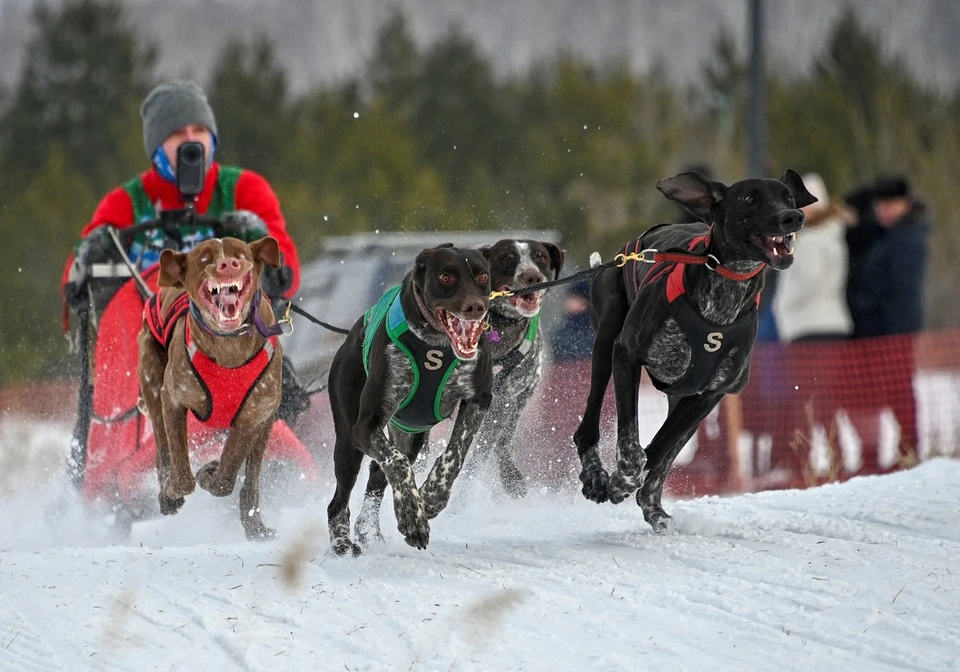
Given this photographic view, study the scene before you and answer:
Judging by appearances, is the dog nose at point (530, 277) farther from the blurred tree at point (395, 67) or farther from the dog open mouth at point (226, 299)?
the blurred tree at point (395, 67)

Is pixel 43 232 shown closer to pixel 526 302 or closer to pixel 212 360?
pixel 212 360

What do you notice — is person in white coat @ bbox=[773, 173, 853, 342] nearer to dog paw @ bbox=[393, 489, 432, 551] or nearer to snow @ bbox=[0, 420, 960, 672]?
snow @ bbox=[0, 420, 960, 672]

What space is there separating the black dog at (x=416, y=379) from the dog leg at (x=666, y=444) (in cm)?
73

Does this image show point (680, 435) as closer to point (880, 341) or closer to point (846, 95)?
point (880, 341)

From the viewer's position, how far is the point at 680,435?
563 cm

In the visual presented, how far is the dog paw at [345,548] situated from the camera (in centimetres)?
543

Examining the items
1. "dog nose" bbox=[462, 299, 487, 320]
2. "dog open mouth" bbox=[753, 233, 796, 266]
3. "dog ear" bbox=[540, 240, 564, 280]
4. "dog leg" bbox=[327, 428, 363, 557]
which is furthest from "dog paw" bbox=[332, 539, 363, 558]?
"dog open mouth" bbox=[753, 233, 796, 266]

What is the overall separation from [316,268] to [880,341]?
13.8ft

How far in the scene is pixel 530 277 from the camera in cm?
584

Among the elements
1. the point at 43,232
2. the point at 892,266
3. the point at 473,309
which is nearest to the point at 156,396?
the point at 473,309

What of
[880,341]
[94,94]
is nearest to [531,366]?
[880,341]

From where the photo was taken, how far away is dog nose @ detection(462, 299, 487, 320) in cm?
484

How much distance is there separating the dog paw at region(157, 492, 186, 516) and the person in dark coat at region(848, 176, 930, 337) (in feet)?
17.0

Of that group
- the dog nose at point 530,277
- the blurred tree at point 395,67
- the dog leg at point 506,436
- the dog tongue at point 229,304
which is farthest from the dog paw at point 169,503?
the blurred tree at point 395,67
